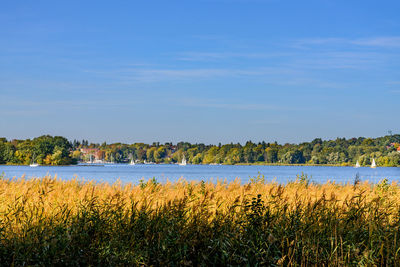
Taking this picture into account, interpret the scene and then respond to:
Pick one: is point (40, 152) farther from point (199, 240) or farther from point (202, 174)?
point (199, 240)

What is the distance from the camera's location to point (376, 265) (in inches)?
254

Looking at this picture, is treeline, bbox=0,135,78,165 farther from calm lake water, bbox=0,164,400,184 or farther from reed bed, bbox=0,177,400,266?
reed bed, bbox=0,177,400,266

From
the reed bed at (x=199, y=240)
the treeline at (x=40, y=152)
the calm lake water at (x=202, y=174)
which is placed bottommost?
the calm lake water at (x=202, y=174)

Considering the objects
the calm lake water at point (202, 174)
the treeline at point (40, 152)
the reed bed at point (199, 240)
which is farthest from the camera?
the treeline at point (40, 152)

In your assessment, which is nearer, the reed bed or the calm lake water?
the reed bed

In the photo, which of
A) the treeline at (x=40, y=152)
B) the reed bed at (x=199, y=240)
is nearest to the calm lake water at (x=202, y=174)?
the reed bed at (x=199, y=240)

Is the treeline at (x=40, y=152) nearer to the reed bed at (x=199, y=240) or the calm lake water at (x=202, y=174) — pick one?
the calm lake water at (x=202, y=174)

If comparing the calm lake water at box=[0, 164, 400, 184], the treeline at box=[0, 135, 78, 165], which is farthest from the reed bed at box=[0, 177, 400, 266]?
the treeline at box=[0, 135, 78, 165]

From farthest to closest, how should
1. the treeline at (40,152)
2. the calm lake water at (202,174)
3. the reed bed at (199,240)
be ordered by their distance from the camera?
1. the treeline at (40,152)
2. the calm lake water at (202,174)
3. the reed bed at (199,240)

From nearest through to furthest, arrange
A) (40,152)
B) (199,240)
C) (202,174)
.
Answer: (199,240)
(202,174)
(40,152)

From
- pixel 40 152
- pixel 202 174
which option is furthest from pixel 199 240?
pixel 40 152

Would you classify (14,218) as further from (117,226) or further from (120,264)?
(120,264)

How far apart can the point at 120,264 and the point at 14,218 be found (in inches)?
114

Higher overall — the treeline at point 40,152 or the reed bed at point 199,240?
the treeline at point 40,152
